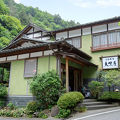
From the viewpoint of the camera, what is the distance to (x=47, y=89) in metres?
8.62

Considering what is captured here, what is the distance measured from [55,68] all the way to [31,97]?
8.16 ft

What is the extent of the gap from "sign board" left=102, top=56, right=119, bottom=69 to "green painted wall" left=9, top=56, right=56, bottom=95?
5.27 metres

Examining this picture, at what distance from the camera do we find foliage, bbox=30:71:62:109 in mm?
8562

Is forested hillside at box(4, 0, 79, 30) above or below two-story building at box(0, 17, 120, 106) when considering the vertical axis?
above

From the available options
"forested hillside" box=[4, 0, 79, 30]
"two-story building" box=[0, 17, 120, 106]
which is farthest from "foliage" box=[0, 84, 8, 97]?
"forested hillside" box=[4, 0, 79, 30]

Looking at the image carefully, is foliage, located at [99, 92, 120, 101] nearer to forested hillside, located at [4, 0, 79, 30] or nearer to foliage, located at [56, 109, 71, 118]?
foliage, located at [56, 109, 71, 118]

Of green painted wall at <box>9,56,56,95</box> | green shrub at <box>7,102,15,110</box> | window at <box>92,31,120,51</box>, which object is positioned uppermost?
window at <box>92,31,120,51</box>

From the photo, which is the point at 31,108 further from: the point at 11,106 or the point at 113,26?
the point at 113,26

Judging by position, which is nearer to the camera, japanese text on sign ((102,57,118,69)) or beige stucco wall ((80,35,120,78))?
japanese text on sign ((102,57,118,69))

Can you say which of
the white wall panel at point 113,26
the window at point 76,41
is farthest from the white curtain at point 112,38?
the window at point 76,41

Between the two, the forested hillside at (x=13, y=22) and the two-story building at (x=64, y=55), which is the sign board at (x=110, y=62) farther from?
the forested hillside at (x=13, y=22)

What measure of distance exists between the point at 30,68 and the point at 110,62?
6563 millimetres

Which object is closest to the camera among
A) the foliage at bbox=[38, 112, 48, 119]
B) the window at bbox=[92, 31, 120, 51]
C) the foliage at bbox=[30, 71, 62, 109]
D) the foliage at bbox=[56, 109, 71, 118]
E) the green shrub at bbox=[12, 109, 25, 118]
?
the foliage at bbox=[56, 109, 71, 118]

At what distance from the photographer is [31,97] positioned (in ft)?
33.3
